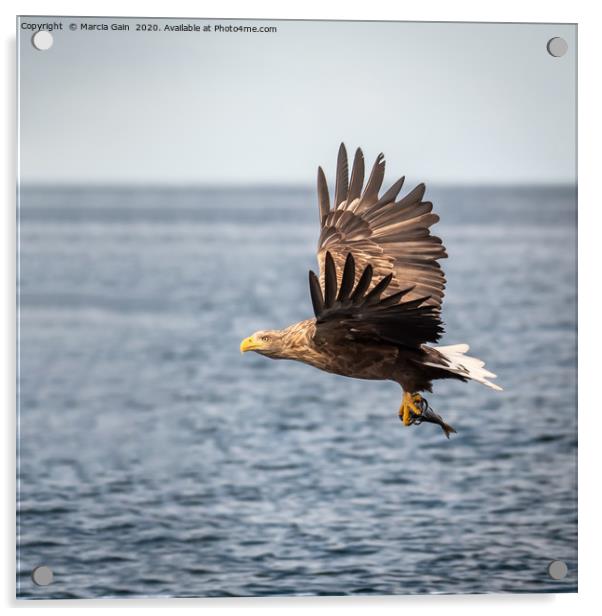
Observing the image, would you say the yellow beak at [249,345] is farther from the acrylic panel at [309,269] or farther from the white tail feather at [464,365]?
the white tail feather at [464,365]

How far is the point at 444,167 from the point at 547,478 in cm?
137

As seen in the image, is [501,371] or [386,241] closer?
[386,241]

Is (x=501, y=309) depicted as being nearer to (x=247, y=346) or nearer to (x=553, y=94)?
(x=553, y=94)

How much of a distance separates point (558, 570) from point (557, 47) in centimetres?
210

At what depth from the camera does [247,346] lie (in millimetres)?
5828

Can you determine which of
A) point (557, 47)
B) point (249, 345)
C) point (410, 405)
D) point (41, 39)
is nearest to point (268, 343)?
point (249, 345)

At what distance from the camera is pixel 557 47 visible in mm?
6195

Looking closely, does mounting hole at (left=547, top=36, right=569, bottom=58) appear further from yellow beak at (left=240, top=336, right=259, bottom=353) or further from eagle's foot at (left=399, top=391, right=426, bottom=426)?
yellow beak at (left=240, top=336, right=259, bottom=353)

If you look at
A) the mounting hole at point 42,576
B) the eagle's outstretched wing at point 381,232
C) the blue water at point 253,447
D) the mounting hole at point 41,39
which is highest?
→ the mounting hole at point 41,39

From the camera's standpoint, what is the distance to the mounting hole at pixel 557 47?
618 cm

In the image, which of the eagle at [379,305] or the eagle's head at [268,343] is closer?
the eagle at [379,305]

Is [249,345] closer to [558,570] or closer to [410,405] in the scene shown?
[410,405]

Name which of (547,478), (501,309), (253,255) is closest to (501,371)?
(501,309)

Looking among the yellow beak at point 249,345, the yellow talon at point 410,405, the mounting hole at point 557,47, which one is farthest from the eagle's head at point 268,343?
the mounting hole at point 557,47
